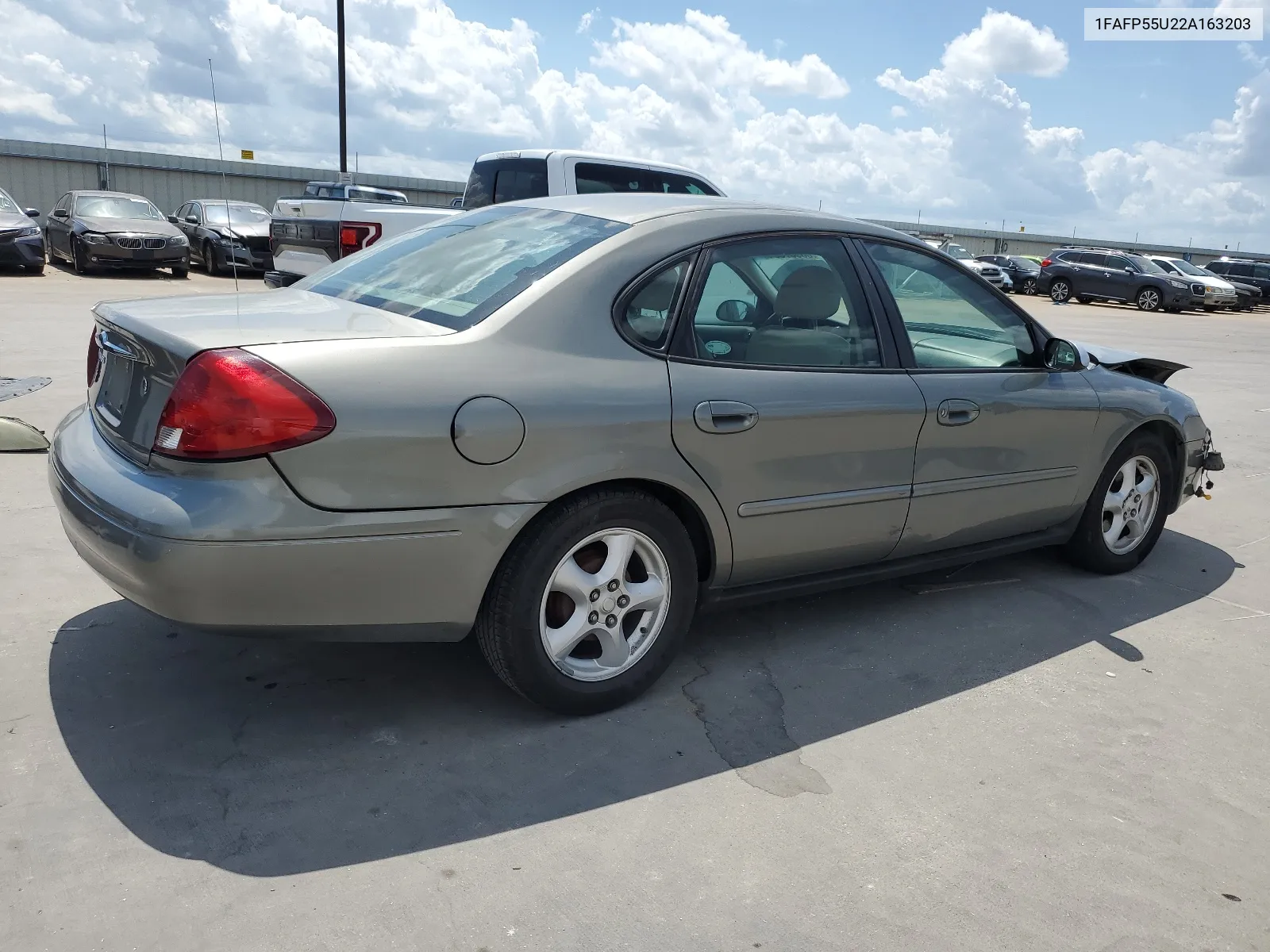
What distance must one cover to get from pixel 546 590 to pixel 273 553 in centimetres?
78

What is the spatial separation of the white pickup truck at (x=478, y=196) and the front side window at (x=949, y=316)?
5793mm

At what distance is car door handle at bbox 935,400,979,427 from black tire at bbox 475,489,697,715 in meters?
1.20

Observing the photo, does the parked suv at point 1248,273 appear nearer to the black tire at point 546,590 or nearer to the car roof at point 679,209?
the car roof at point 679,209

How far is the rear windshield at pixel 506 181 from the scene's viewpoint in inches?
394

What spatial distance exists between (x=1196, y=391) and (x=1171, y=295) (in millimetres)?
19469

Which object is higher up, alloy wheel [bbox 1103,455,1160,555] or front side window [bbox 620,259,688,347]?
front side window [bbox 620,259,688,347]

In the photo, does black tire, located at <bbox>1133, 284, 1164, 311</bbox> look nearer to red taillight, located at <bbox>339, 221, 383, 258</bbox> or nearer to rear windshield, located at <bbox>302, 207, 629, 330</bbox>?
red taillight, located at <bbox>339, 221, 383, 258</bbox>

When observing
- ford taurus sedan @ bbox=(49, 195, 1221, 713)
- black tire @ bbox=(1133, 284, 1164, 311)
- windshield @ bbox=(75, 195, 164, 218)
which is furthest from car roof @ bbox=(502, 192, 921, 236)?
black tire @ bbox=(1133, 284, 1164, 311)

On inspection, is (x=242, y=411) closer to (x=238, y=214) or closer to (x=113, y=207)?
(x=113, y=207)

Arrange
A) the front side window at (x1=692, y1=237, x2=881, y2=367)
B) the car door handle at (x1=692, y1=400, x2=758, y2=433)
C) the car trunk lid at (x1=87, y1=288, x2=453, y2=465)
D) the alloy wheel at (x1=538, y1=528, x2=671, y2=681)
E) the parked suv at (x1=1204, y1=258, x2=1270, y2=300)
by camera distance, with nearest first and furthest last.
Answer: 1. the car trunk lid at (x1=87, y1=288, x2=453, y2=465)
2. the alloy wheel at (x1=538, y1=528, x2=671, y2=681)
3. the car door handle at (x1=692, y1=400, x2=758, y2=433)
4. the front side window at (x1=692, y1=237, x2=881, y2=367)
5. the parked suv at (x1=1204, y1=258, x2=1270, y2=300)

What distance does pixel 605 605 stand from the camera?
3246mm

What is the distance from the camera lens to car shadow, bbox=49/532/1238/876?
107 inches

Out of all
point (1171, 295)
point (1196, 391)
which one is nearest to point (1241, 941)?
point (1196, 391)

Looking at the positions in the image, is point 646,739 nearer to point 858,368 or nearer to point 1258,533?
point 858,368
